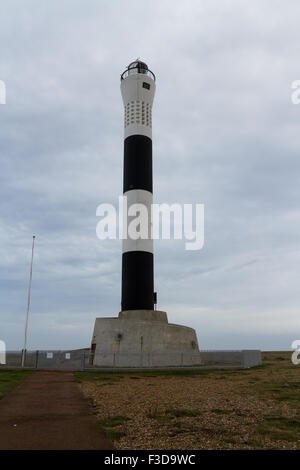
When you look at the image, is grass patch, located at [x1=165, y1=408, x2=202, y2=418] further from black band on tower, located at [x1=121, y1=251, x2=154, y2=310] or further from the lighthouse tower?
black band on tower, located at [x1=121, y1=251, x2=154, y2=310]

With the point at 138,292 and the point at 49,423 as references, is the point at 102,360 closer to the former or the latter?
the point at 138,292

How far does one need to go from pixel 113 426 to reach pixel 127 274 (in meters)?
25.7

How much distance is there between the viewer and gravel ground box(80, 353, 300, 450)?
8672mm

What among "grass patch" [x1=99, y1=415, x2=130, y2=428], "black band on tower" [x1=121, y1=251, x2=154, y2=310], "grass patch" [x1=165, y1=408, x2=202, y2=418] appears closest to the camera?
"grass patch" [x1=99, y1=415, x2=130, y2=428]

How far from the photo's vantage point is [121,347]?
109ft

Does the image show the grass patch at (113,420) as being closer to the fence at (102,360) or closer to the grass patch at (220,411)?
the grass patch at (220,411)

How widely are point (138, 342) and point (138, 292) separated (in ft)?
14.8

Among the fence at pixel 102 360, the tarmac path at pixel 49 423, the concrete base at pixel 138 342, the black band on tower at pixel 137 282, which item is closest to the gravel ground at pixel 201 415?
the tarmac path at pixel 49 423

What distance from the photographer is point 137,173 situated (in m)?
37.3

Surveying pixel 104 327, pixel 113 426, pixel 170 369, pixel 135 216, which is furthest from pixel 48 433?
pixel 135 216

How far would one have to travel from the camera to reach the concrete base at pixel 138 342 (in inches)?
1272

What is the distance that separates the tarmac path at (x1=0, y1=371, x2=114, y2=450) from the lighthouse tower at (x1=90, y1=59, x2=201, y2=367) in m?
16.1

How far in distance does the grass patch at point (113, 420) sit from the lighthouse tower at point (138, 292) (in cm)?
2118

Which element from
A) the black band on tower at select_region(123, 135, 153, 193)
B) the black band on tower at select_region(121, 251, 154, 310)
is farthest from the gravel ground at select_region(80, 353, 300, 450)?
the black band on tower at select_region(123, 135, 153, 193)
